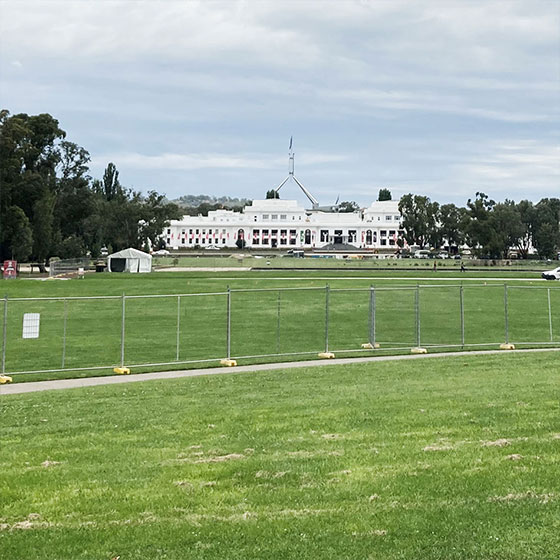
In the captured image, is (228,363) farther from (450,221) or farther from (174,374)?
(450,221)

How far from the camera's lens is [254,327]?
34.7m

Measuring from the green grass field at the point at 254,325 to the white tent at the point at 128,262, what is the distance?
3407 cm

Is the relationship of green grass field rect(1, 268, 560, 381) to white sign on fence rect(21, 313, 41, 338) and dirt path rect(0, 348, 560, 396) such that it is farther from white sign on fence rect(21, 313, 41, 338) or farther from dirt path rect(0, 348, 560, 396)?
white sign on fence rect(21, 313, 41, 338)

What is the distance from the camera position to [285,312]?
4091 centimetres

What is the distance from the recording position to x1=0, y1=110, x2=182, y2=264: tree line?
78.3 metres

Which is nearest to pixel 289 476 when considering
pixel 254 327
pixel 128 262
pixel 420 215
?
pixel 254 327

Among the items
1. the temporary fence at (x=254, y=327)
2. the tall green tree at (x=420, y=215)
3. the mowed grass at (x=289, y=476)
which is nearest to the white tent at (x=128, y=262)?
the temporary fence at (x=254, y=327)

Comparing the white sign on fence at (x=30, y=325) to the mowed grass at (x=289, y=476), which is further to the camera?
the white sign on fence at (x=30, y=325)

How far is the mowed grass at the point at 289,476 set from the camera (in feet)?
22.7

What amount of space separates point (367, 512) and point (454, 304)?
3949 cm

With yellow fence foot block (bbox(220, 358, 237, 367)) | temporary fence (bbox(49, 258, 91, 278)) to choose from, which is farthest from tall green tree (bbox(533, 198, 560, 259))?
yellow fence foot block (bbox(220, 358, 237, 367))

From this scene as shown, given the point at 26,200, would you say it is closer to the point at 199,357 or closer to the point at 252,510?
the point at 199,357

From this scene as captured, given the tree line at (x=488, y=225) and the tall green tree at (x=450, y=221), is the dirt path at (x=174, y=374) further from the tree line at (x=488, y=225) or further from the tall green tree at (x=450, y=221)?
the tall green tree at (x=450, y=221)

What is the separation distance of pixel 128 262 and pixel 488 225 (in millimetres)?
64283
